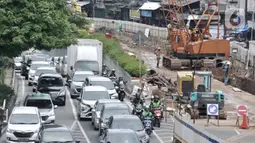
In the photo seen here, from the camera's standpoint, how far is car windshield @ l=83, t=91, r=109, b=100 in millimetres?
39509

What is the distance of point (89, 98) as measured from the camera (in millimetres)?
39438

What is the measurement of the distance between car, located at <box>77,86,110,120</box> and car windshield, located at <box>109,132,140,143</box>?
1072 cm

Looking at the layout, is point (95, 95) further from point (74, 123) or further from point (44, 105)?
point (44, 105)

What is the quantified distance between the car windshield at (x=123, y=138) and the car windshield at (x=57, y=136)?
1446 millimetres

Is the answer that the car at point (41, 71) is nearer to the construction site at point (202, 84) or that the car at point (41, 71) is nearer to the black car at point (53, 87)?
the black car at point (53, 87)

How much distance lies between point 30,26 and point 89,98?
450 cm

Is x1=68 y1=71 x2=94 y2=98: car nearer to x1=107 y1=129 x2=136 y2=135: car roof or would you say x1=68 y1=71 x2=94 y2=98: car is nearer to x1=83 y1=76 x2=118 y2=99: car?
x1=83 y1=76 x2=118 y2=99: car

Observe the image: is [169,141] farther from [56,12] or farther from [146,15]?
[146,15]

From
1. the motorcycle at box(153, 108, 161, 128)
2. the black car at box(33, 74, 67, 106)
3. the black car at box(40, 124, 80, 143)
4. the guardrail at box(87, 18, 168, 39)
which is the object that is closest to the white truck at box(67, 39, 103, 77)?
the black car at box(33, 74, 67, 106)

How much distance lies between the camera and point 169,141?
33219 mm

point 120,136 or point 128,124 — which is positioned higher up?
point 120,136

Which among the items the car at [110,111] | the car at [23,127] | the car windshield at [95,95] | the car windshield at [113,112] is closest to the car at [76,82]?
the car windshield at [95,95]

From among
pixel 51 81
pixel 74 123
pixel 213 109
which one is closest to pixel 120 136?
pixel 213 109

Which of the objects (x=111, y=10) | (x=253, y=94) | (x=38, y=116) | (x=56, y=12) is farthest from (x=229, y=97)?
(x=111, y=10)
